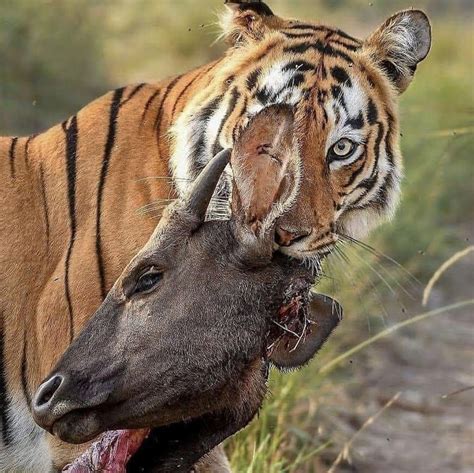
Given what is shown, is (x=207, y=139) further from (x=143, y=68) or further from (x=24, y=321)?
(x=143, y=68)

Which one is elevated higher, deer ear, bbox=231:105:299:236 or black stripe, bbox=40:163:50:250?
deer ear, bbox=231:105:299:236

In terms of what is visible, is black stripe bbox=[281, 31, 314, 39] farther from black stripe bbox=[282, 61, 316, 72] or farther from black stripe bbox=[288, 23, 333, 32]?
black stripe bbox=[282, 61, 316, 72]

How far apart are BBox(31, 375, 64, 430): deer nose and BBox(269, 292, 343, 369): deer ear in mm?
538

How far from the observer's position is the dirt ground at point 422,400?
6.86 meters

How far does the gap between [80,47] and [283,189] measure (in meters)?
7.43

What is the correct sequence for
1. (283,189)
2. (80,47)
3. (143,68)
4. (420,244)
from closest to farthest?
(283,189) < (420,244) < (80,47) < (143,68)

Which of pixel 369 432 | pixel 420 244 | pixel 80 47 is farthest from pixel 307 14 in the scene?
pixel 369 432

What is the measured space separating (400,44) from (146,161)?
0.94 metres

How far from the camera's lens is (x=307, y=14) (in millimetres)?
12977

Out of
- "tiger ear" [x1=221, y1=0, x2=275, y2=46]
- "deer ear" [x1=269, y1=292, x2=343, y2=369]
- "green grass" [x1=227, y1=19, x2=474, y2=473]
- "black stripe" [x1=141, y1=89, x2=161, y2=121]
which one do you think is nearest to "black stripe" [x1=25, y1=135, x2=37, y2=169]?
"black stripe" [x1=141, y1=89, x2=161, y2=121]

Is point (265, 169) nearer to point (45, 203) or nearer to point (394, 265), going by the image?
point (45, 203)

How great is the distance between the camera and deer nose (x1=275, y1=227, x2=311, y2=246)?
330 centimetres

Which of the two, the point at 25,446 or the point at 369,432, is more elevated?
the point at 25,446

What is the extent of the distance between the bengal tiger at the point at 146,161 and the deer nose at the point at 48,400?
2.98ft
